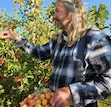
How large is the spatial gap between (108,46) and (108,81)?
28 cm

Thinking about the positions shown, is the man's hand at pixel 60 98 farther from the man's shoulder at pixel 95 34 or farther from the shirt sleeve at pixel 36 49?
the shirt sleeve at pixel 36 49

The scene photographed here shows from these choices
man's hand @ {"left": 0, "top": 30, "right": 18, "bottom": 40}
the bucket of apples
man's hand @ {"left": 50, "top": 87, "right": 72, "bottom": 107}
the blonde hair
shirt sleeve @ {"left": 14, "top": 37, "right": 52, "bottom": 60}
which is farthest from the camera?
man's hand @ {"left": 0, "top": 30, "right": 18, "bottom": 40}

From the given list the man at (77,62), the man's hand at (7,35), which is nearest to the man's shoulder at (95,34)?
the man at (77,62)

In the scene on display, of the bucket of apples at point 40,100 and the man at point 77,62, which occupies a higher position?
the man at point 77,62

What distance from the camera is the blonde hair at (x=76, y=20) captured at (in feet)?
9.45

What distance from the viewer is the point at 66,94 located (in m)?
2.48

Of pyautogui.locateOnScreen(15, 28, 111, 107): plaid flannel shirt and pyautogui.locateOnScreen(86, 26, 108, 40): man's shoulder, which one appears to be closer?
pyautogui.locateOnScreen(15, 28, 111, 107): plaid flannel shirt

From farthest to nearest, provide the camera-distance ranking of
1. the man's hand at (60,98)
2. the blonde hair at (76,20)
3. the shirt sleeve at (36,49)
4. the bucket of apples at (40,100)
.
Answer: the shirt sleeve at (36,49), the blonde hair at (76,20), the bucket of apples at (40,100), the man's hand at (60,98)

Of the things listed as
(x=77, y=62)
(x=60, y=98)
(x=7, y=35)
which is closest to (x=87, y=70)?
(x=77, y=62)

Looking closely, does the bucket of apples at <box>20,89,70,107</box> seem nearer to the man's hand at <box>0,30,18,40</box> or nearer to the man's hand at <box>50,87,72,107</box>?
the man's hand at <box>50,87,72,107</box>

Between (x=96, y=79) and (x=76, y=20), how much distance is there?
1.62ft

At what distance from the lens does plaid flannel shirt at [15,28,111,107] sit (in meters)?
2.62

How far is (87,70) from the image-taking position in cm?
281

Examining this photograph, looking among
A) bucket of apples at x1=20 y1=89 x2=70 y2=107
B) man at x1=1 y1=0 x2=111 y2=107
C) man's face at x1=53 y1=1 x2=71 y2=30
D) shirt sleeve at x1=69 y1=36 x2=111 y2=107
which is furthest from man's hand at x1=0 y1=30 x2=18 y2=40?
shirt sleeve at x1=69 y1=36 x2=111 y2=107
